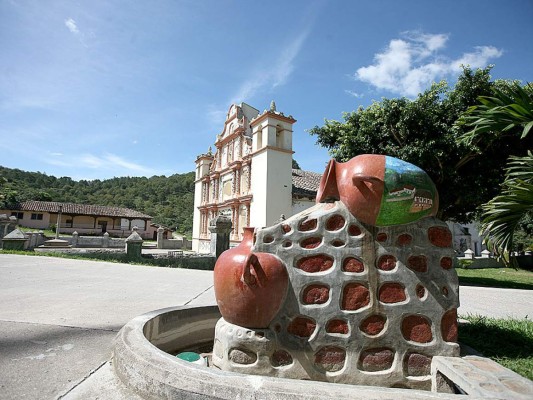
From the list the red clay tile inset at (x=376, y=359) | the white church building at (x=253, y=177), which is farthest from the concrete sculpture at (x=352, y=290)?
the white church building at (x=253, y=177)

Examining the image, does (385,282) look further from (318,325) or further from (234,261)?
(234,261)

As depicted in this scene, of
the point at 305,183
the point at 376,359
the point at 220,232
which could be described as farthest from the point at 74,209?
the point at 376,359

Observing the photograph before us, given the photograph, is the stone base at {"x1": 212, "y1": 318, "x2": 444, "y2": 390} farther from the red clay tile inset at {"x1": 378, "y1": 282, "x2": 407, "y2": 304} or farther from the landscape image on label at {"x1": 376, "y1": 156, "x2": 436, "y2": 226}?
the landscape image on label at {"x1": 376, "y1": 156, "x2": 436, "y2": 226}

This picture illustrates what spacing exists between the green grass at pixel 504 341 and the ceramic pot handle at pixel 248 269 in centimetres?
215

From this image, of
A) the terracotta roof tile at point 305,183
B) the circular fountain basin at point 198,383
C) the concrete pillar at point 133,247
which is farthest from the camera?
the terracotta roof tile at point 305,183

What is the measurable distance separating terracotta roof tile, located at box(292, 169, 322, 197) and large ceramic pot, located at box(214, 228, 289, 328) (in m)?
15.1

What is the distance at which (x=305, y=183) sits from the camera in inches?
765

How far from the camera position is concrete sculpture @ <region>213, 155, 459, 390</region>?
223 cm

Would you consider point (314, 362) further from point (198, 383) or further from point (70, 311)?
point (70, 311)

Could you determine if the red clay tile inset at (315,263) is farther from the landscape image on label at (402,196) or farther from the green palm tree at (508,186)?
the green palm tree at (508,186)

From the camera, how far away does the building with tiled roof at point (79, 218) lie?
32750 mm

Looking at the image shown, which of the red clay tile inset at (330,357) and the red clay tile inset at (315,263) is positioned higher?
the red clay tile inset at (315,263)

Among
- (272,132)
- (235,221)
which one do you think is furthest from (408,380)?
(235,221)

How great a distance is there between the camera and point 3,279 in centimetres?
652
